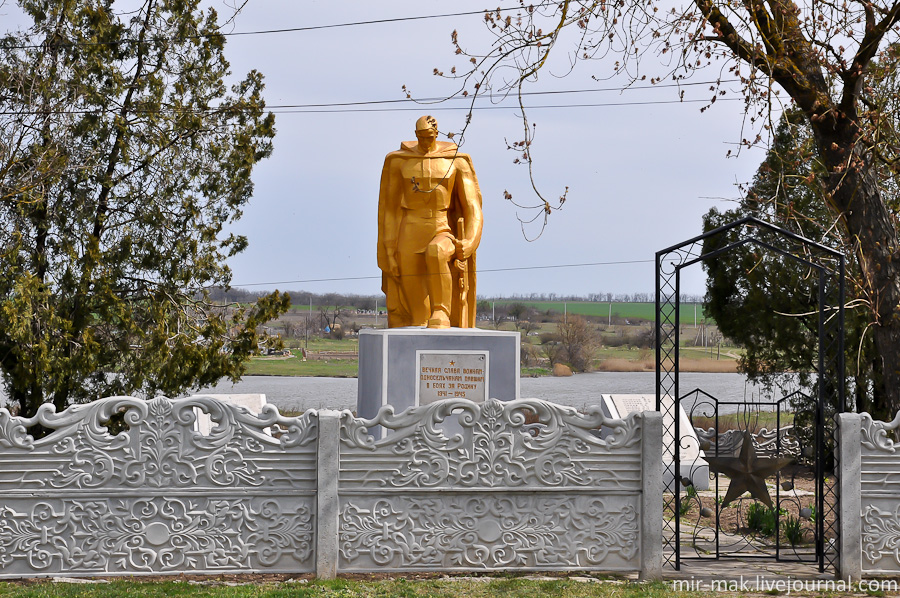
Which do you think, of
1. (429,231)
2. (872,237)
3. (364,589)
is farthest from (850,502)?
(429,231)

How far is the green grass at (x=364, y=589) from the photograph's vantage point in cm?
448

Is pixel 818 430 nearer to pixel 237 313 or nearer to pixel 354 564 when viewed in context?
pixel 354 564

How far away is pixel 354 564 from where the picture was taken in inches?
191

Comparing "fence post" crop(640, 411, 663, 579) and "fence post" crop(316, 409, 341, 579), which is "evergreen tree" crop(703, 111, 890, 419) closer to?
"fence post" crop(640, 411, 663, 579)

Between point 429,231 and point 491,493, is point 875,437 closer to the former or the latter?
point 491,493

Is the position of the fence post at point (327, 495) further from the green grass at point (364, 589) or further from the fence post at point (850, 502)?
the fence post at point (850, 502)

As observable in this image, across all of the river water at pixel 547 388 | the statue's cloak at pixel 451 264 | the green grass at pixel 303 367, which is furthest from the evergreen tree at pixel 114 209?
the green grass at pixel 303 367

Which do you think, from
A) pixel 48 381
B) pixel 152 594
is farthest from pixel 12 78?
pixel 152 594

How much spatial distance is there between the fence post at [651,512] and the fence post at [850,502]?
1.00 m

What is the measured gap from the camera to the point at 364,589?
181 inches

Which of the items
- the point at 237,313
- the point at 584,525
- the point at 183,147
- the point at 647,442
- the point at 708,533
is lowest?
the point at 708,533

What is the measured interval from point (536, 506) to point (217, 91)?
639 centimetres

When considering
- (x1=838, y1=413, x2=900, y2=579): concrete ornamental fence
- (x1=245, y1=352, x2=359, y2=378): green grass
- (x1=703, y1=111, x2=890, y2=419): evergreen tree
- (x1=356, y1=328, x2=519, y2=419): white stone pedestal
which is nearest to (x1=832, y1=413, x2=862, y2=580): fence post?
(x1=838, y1=413, x2=900, y2=579): concrete ornamental fence

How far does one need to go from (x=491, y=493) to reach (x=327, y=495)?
0.89m
